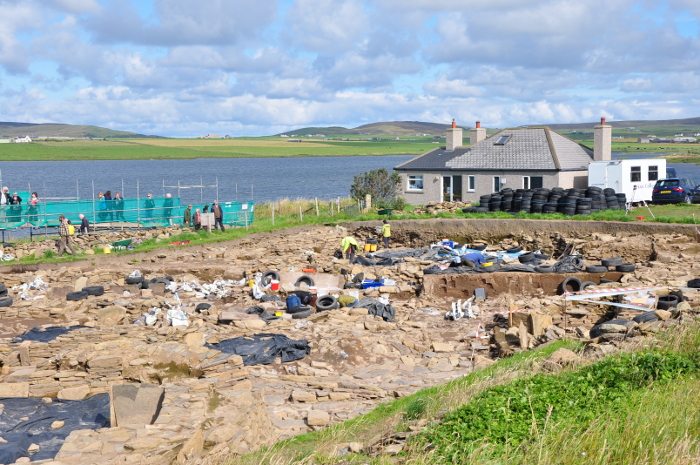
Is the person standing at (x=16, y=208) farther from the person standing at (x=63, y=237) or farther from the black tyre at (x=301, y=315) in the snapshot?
the black tyre at (x=301, y=315)

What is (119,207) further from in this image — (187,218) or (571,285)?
(571,285)

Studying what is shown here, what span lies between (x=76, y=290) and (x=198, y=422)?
13.1 meters

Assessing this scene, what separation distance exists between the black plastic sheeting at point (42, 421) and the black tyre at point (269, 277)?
447 inches

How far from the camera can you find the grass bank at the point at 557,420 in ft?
22.9

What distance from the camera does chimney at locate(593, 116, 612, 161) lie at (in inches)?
1497

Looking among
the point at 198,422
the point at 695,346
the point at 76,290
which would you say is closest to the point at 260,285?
the point at 76,290

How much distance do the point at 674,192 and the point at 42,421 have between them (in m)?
32.2

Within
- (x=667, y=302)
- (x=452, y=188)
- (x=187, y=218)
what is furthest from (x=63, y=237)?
(x=452, y=188)

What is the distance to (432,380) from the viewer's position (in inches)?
550

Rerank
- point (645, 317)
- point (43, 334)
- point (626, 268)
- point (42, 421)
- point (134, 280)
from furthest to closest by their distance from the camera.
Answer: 1. point (134, 280)
2. point (626, 268)
3. point (43, 334)
4. point (645, 317)
5. point (42, 421)

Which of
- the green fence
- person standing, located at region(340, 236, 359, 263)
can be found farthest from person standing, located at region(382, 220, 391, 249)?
the green fence

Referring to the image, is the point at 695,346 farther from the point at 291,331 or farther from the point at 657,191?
the point at 657,191

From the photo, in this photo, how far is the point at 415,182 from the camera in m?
41.8

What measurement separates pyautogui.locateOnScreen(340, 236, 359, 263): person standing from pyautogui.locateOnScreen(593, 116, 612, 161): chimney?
57.4 feet
